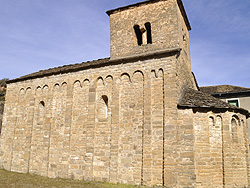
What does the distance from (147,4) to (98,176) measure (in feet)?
29.2

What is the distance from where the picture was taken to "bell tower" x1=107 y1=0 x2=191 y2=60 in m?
10.6

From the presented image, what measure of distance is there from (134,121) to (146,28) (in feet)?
16.8

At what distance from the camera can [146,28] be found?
11648mm

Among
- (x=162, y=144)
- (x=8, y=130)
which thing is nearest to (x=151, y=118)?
(x=162, y=144)

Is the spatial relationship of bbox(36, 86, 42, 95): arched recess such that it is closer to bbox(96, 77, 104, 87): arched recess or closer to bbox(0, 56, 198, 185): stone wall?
bbox(0, 56, 198, 185): stone wall

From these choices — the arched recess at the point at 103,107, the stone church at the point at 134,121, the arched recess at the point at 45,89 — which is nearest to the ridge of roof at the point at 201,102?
the stone church at the point at 134,121

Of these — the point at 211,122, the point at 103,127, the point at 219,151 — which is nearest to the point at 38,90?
the point at 103,127

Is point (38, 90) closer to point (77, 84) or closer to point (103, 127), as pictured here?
point (77, 84)

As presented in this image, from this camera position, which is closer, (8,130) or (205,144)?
(205,144)

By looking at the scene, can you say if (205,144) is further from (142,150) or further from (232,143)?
(142,150)

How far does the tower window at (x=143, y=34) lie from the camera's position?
11.4m

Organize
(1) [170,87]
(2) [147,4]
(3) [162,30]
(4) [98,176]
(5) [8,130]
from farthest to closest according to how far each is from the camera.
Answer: (5) [8,130] → (2) [147,4] → (3) [162,30] → (4) [98,176] → (1) [170,87]

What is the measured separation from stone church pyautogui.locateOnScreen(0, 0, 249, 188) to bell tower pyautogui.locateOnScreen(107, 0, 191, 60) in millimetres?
52

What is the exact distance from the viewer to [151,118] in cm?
937
